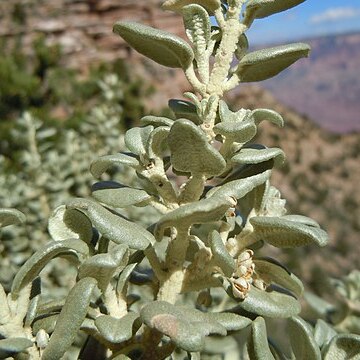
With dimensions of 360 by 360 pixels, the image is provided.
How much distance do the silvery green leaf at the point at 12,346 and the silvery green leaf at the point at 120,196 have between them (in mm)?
167

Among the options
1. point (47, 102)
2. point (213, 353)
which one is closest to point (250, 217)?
point (213, 353)

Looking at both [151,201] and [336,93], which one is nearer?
[151,201]

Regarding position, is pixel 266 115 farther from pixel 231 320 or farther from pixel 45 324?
pixel 45 324

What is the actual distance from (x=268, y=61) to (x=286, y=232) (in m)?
0.20

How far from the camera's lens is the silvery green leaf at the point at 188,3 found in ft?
2.29

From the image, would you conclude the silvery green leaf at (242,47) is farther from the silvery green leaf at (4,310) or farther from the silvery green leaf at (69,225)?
the silvery green leaf at (4,310)

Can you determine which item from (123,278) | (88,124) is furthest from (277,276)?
(88,124)

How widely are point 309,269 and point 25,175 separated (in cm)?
708

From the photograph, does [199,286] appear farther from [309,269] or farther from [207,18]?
[309,269]

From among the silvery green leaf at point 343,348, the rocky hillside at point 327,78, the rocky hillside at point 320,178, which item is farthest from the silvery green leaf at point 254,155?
the rocky hillside at point 327,78

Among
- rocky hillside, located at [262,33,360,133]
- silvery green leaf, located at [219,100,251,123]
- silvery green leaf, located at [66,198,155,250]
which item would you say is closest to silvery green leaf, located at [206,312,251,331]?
silvery green leaf, located at [66,198,155,250]

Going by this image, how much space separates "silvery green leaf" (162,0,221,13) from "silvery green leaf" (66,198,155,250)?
0.27m

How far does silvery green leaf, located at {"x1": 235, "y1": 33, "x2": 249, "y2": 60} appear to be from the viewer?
2.40 feet

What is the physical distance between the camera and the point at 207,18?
0.67m
